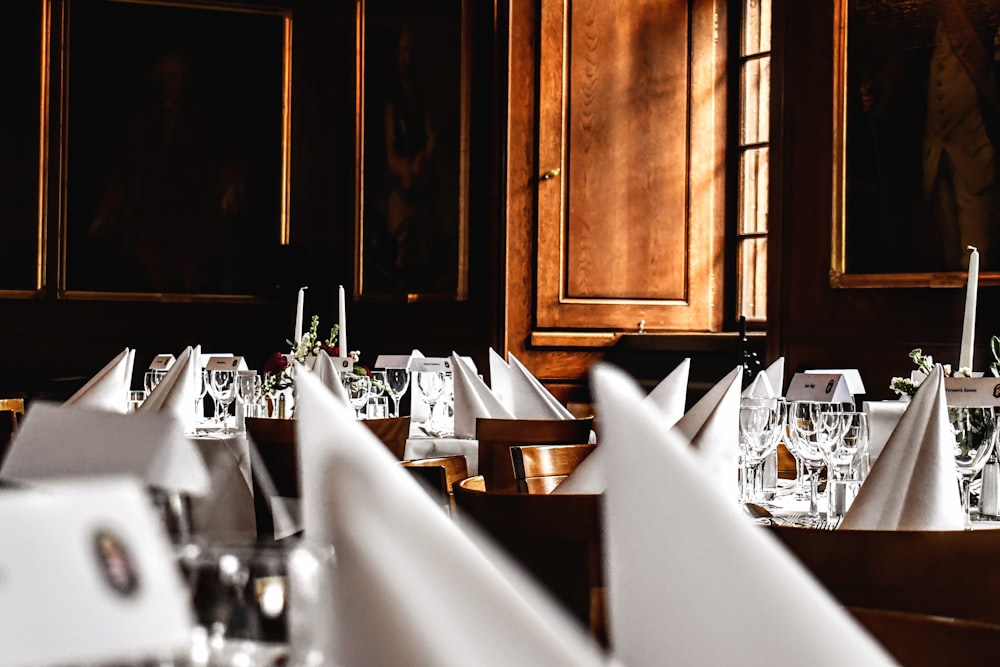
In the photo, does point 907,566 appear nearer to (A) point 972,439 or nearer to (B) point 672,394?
(A) point 972,439

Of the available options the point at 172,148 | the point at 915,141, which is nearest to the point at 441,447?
the point at 915,141

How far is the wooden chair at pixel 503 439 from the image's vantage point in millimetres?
3156

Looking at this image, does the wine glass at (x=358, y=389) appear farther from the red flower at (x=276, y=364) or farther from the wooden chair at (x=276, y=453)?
the wooden chair at (x=276, y=453)

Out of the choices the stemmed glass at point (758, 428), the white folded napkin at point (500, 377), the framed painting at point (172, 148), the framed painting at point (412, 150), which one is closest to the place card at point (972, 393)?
the stemmed glass at point (758, 428)

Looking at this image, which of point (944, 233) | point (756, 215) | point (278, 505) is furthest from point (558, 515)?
point (756, 215)

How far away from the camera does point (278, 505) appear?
8.67 feet

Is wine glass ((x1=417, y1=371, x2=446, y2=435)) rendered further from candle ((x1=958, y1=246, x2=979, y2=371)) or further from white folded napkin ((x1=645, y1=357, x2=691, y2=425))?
candle ((x1=958, y1=246, x2=979, y2=371))

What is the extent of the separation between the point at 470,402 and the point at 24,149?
18.4ft

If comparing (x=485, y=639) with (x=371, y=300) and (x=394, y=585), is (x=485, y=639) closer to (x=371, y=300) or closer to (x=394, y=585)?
(x=394, y=585)

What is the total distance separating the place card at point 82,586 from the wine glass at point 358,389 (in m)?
3.59

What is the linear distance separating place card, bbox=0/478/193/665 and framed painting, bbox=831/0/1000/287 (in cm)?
539

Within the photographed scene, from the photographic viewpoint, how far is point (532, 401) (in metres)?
3.69

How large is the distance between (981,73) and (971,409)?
3.70 metres

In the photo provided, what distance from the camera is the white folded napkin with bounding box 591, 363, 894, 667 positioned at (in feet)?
1.23
